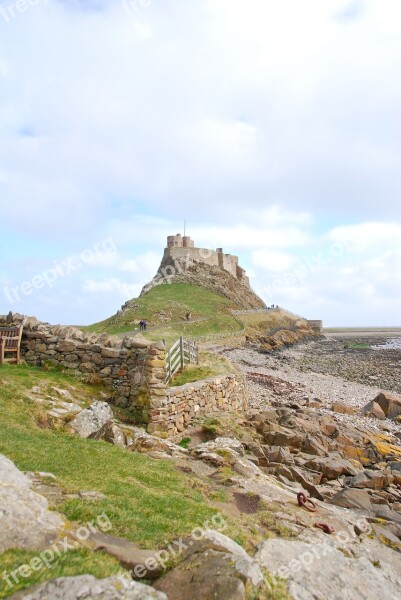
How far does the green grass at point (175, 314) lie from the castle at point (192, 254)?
35.0 feet

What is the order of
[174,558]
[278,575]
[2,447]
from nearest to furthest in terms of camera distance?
[174,558], [278,575], [2,447]

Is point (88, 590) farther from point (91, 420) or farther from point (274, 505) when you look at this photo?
point (91, 420)

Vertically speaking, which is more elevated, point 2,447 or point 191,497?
point 2,447

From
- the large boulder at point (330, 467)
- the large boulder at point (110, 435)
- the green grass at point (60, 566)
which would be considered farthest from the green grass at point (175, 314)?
the green grass at point (60, 566)

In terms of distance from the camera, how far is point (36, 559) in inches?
160

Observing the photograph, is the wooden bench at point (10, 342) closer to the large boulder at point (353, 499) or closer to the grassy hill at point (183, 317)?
the large boulder at point (353, 499)

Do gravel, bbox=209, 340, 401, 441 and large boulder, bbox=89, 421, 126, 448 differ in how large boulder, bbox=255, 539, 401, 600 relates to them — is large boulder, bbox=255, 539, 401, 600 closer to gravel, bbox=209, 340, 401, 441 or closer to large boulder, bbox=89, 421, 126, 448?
large boulder, bbox=89, 421, 126, 448

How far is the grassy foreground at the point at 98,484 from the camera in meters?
4.34

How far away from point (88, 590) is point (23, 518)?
1.45m

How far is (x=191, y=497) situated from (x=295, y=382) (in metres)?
26.0

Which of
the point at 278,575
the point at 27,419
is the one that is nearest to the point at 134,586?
the point at 278,575

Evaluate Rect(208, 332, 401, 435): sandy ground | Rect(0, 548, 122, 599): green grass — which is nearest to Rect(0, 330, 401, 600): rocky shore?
Rect(0, 548, 122, 599): green grass

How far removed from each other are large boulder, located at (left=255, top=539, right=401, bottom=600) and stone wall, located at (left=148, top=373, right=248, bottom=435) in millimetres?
7233

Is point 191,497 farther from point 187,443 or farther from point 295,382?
point 295,382
